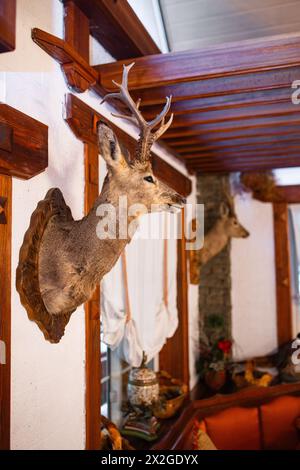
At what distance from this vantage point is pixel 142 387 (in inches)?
120

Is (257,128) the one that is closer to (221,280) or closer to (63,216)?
(63,216)

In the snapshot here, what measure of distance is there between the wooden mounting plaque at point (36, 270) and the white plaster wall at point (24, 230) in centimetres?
3

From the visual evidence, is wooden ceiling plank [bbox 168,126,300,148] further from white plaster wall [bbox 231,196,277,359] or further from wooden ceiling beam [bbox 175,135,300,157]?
white plaster wall [bbox 231,196,277,359]

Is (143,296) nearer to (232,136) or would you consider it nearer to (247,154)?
(232,136)

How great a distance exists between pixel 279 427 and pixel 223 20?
10.8 ft

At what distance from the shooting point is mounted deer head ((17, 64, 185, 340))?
169cm

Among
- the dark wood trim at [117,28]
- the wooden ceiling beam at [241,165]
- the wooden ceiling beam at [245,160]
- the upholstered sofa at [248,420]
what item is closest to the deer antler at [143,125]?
the dark wood trim at [117,28]

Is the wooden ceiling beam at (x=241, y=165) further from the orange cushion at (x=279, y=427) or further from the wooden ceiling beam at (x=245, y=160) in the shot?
the orange cushion at (x=279, y=427)

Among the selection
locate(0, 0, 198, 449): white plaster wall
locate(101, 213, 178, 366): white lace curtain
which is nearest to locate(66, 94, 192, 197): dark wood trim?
locate(0, 0, 198, 449): white plaster wall

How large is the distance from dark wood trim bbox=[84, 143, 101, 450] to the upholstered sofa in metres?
1.22

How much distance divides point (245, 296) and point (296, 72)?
3356 millimetres

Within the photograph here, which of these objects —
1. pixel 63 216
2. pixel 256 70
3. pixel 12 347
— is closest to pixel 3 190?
pixel 63 216

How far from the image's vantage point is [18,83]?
5.35 ft

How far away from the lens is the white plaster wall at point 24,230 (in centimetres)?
161
